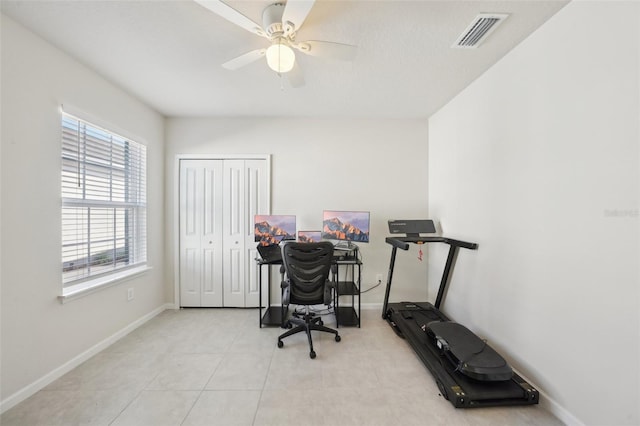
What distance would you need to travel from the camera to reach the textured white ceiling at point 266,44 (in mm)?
1523

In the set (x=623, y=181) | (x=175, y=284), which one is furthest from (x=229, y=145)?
(x=623, y=181)

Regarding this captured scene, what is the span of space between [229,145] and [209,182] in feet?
1.87

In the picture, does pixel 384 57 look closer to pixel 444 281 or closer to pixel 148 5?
pixel 148 5

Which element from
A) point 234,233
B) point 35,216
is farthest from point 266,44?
point 234,233

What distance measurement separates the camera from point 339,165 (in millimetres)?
3322

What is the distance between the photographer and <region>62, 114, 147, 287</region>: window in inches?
80.2

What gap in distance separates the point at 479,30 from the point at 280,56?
1392 mm

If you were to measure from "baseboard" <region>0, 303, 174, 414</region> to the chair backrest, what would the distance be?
1.82 metres

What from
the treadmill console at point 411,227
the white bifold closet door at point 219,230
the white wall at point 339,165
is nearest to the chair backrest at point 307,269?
the treadmill console at point 411,227

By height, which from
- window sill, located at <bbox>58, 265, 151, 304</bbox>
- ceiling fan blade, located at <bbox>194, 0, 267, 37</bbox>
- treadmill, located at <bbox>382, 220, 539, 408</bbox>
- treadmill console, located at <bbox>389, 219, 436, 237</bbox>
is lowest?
treadmill, located at <bbox>382, 220, 539, 408</bbox>

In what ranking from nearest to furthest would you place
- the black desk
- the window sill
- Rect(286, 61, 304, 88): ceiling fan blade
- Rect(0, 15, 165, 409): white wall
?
1. Rect(0, 15, 165, 409): white wall
2. Rect(286, 61, 304, 88): ceiling fan blade
3. the window sill
4. the black desk

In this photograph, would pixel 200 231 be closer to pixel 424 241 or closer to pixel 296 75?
pixel 296 75

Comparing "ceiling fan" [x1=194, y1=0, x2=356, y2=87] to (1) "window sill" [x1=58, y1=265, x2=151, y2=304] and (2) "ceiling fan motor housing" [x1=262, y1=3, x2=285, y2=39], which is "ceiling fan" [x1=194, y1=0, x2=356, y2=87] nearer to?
(2) "ceiling fan motor housing" [x1=262, y1=3, x2=285, y2=39]

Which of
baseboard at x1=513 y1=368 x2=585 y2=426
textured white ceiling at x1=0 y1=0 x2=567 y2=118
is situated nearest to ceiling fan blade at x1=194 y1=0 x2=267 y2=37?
textured white ceiling at x1=0 y1=0 x2=567 y2=118
